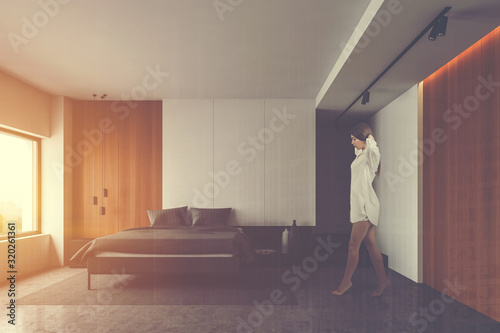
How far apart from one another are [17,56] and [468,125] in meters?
4.53

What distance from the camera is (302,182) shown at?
5.29 metres

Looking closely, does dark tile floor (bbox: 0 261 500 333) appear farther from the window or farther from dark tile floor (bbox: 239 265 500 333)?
the window

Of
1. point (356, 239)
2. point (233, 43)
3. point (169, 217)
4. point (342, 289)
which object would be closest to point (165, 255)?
point (169, 217)

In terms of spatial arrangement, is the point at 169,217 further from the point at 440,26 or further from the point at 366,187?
the point at 440,26

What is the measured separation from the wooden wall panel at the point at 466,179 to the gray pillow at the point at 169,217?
125 inches

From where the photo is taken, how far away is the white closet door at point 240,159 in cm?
525

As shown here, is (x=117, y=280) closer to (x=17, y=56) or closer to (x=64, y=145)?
(x=64, y=145)

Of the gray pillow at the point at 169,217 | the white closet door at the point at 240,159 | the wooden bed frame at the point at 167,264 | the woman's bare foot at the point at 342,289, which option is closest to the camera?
the woman's bare foot at the point at 342,289

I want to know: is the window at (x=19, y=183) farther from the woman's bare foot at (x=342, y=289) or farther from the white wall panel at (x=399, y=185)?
the white wall panel at (x=399, y=185)

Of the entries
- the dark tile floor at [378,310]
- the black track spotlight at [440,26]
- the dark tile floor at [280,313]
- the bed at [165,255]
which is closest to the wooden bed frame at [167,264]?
the bed at [165,255]

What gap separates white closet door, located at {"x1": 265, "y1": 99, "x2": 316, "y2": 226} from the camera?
5254 millimetres

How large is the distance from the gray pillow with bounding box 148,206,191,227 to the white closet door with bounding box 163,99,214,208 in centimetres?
23

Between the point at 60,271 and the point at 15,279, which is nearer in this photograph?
the point at 15,279

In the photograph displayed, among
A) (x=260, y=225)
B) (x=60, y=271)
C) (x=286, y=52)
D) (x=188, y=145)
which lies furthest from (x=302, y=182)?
(x=60, y=271)
